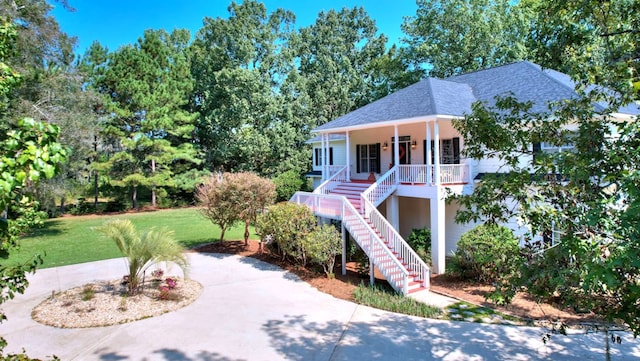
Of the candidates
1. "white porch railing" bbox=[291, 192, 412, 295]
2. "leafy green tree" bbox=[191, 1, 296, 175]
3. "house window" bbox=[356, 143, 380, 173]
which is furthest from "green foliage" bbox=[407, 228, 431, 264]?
"leafy green tree" bbox=[191, 1, 296, 175]

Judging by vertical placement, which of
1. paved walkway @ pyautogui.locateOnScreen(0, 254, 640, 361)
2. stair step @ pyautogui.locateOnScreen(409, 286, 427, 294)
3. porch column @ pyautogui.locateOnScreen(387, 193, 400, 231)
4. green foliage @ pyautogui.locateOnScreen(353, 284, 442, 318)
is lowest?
paved walkway @ pyautogui.locateOnScreen(0, 254, 640, 361)

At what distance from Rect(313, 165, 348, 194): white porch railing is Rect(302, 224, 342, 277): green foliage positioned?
4972 millimetres

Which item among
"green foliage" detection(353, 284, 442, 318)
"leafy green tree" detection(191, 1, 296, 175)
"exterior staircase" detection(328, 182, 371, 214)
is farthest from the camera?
"leafy green tree" detection(191, 1, 296, 175)

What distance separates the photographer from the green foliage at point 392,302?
8766mm

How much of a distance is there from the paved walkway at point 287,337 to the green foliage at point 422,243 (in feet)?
14.0

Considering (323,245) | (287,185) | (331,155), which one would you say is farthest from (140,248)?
(287,185)

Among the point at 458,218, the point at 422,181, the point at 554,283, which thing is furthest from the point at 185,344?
the point at 422,181

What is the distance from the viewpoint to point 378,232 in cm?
1238

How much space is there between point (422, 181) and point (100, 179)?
91.7 feet

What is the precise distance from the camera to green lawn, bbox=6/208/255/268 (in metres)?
14.8

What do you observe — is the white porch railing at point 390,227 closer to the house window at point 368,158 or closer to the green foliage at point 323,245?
the green foliage at point 323,245

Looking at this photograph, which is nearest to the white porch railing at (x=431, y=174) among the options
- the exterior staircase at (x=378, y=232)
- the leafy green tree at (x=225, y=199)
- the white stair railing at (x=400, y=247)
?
the exterior staircase at (x=378, y=232)

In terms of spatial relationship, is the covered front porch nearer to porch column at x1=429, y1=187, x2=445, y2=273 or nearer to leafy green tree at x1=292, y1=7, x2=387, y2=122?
porch column at x1=429, y1=187, x2=445, y2=273

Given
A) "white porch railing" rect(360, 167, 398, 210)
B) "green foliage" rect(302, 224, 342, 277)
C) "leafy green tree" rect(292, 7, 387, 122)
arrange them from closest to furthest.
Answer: "green foliage" rect(302, 224, 342, 277)
"white porch railing" rect(360, 167, 398, 210)
"leafy green tree" rect(292, 7, 387, 122)
